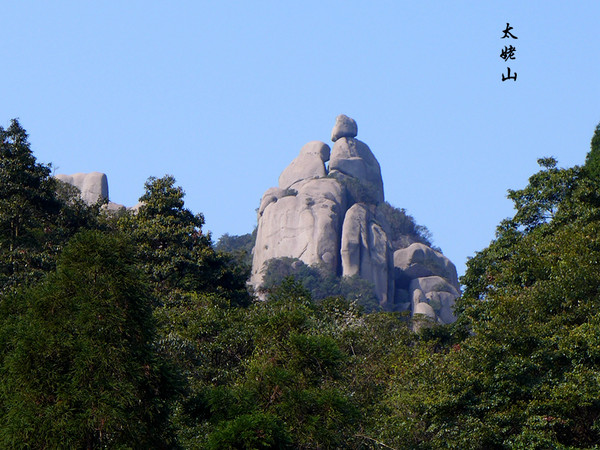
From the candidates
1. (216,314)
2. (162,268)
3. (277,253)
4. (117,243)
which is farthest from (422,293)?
(117,243)

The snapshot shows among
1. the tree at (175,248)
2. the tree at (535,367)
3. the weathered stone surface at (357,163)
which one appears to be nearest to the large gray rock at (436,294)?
the weathered stone surface at (357,163)

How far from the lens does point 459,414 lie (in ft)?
56.3

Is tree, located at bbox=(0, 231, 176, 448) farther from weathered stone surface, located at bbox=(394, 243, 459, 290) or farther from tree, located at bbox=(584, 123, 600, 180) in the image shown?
weathered stone surface, located at bbox=(394, 243, 459, 290)

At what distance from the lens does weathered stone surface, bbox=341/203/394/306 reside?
242 ft

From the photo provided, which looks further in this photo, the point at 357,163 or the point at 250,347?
the point at 357,163

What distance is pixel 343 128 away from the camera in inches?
3465

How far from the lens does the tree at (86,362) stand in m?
10.7

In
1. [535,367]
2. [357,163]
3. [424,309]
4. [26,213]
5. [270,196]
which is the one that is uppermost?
[357,163]

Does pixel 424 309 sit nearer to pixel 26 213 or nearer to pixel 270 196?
pixel 270 196

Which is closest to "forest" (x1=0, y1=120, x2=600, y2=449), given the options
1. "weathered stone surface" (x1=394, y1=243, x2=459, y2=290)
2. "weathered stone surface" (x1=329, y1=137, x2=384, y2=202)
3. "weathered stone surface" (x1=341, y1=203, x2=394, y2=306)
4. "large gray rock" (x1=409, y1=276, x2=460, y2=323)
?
"large gray rock" (x1=409, y1=276, x2=460, y2=323)

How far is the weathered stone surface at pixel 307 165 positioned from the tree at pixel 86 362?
234 ft

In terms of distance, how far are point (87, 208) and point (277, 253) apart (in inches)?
1928

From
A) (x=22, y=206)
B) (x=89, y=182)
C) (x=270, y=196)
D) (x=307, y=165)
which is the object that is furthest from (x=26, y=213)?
(x=307, y=165)

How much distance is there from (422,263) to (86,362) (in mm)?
67926
